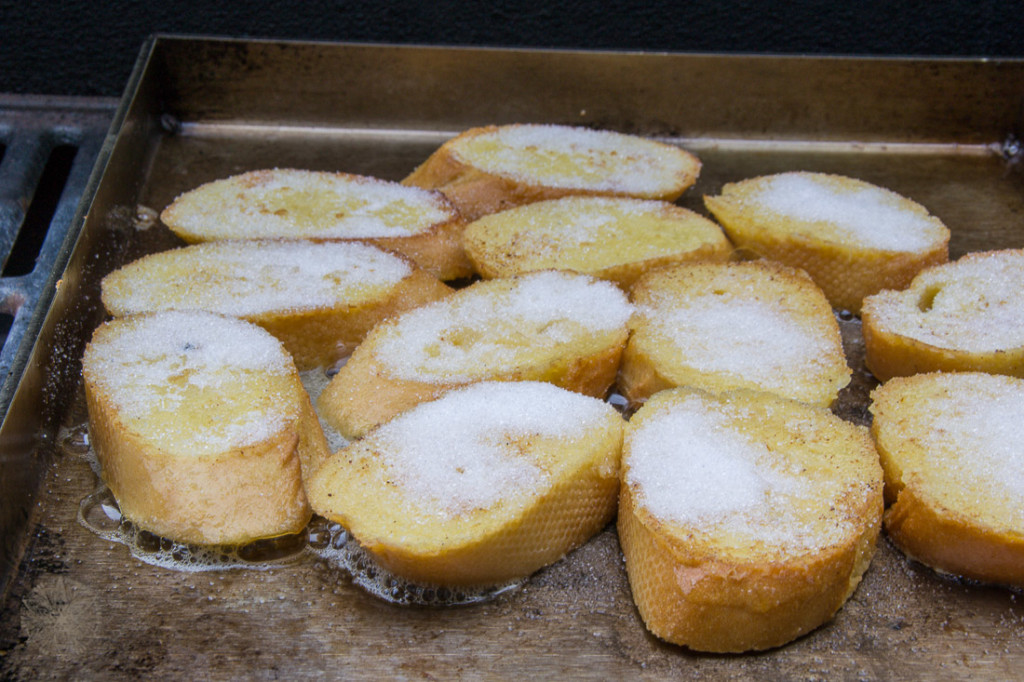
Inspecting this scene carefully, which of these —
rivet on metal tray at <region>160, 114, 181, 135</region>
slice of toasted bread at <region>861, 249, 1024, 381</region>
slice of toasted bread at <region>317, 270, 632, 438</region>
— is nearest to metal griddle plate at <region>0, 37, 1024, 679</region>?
rivet on metal tray at <region>160, 114, 181, 135</region>

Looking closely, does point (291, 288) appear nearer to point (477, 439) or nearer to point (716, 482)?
point (477, 439)

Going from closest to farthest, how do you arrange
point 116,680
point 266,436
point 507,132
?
point 116,680
point 266,436
point 507,132

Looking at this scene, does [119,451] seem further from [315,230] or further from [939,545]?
[939,545]

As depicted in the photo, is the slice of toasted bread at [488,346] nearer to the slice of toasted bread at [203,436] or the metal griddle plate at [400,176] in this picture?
the slice of toasted bread at [203,436]

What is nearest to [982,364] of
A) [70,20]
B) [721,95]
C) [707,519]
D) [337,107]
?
[707,519]

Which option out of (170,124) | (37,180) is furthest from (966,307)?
(37,180)

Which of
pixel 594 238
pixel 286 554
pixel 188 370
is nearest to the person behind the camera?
pixel 286 554
